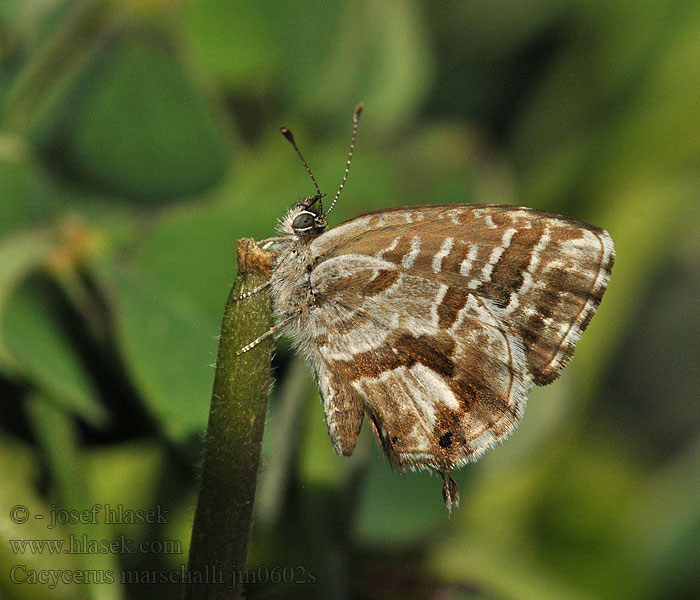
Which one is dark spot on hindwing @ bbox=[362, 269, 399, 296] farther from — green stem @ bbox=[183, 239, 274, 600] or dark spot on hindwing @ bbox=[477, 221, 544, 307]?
green stem @ bbox=[183, 239, 274, 600]

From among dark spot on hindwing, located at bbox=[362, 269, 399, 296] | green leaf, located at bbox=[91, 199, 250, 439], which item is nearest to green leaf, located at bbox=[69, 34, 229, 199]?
green leaf, located at bbox=[91, 199, 250, 439]

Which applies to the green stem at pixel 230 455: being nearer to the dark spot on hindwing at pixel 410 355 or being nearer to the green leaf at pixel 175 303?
the green leaf at pixel 175 303

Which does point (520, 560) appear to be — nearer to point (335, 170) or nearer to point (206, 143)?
point (335, 170)

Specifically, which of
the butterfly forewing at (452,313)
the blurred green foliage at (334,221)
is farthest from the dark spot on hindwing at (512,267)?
the blurred green foliage at (334,221)

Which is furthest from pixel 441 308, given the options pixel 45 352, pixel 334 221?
pixel 45 352

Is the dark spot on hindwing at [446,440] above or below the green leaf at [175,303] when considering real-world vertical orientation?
below

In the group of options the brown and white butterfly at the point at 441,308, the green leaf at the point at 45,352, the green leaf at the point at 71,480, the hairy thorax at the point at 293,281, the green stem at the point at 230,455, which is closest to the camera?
the green stem at the point at 230,455
